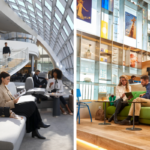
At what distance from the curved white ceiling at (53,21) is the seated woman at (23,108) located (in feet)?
1.87

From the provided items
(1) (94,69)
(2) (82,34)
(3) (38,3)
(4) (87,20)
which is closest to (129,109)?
(1) (94,69)

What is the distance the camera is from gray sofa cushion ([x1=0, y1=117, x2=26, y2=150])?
51.6 inches

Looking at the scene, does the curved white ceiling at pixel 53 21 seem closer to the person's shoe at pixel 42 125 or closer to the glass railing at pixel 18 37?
the glass railing at pixel 18 37

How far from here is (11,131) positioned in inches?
54.3

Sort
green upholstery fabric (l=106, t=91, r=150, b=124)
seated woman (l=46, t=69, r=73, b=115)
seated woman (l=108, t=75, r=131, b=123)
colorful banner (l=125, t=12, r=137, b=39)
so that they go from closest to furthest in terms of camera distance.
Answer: seated woman (l=46, t=69, r=73, b=115) → green upholstery fabric (l=106, t=91, r=150, b=124) → seated woman (l=108, t=75, r=131, b=123) → colorful banner (l=125, t=12, r=137, b=39)

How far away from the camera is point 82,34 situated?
6391 mm

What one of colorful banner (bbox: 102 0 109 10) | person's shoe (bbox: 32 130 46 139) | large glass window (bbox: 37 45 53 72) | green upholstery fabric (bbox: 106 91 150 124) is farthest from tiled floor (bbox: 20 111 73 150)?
colorful banner (bbox: 102 0 109 10)

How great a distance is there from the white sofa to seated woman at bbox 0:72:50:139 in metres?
0.05

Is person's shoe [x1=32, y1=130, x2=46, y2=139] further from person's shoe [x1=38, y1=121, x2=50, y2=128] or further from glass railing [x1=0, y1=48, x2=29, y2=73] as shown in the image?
glass railing [x1=0, y1=48, x2=29, y2=73]

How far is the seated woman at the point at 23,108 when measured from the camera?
1521 millimetres

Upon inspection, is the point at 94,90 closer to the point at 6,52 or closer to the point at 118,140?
the point at 118,140

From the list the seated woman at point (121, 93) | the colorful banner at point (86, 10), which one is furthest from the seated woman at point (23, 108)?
the colorful banner at point (86, 10)

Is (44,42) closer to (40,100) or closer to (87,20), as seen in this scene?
(40,100)

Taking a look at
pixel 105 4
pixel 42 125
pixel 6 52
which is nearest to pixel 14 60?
pixel 6 52
